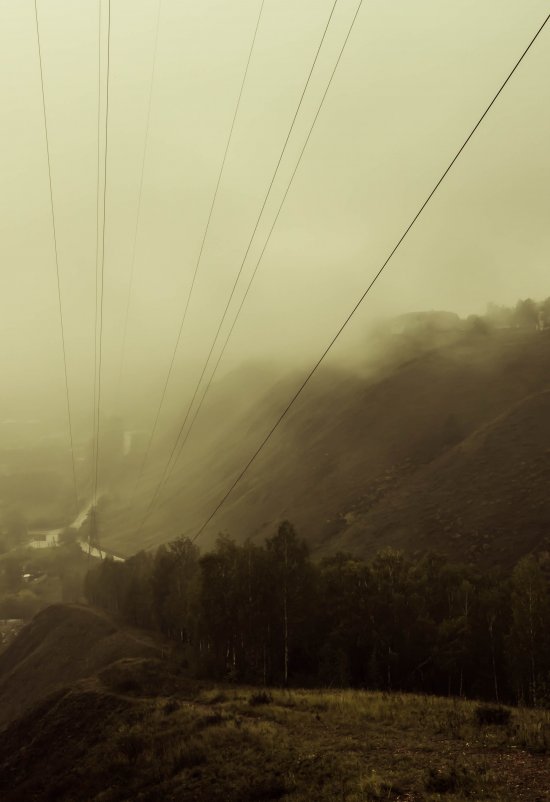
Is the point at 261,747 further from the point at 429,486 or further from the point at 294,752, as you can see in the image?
the point at 429,486

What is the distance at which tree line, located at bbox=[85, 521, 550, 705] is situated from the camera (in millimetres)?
48594

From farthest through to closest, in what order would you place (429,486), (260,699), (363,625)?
(429,486), (363,625), (260,699)

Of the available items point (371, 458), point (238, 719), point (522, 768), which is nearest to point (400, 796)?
point (522, 768)

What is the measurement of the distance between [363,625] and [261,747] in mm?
31833

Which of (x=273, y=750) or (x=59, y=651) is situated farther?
(x=59, y=651)

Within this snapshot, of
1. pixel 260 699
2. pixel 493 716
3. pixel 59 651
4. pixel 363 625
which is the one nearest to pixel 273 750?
pixel 493 716

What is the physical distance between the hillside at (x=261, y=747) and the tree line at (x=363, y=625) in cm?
1482

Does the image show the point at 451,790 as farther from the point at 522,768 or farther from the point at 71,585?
the point at 71,585

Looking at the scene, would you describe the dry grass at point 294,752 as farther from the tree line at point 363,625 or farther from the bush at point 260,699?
the tree line at point 363,625

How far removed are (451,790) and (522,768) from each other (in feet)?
9.08

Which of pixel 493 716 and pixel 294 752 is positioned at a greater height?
pixel 493 716

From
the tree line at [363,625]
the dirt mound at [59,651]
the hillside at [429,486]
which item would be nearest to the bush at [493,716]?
the tree line at [363,625]

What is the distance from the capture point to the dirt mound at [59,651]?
248ft

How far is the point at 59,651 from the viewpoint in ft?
297
